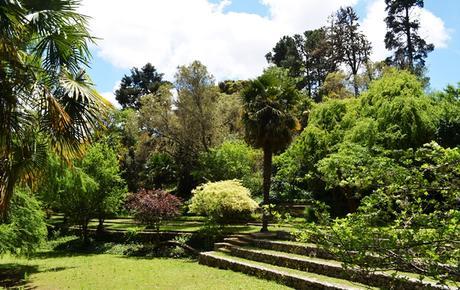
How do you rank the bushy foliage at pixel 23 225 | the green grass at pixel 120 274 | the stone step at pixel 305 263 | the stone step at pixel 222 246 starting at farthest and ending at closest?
the stone step at pixel 222 246 < the bushy foliage at pixel 23 225 < the green grass at pixel 120 274 < the stone step at pixel 305 263

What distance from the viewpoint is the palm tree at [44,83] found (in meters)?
6.78

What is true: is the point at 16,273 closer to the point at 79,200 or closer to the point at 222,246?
the point at 79,200

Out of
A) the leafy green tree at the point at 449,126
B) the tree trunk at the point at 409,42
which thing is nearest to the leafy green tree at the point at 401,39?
the tree trunk at the point at 409,42

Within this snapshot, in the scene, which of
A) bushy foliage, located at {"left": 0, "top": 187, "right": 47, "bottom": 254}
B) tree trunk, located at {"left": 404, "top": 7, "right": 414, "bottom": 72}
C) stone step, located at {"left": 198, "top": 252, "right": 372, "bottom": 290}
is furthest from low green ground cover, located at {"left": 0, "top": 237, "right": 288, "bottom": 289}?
tree trunk, located at {"left": 404, "top": 7, "right": 414, "bottom": 72}

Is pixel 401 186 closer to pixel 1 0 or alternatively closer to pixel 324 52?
pixel 1 0

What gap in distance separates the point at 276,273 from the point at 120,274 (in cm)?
615

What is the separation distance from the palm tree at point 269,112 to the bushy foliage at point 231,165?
7.66m

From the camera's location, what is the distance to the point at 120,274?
1455 cm

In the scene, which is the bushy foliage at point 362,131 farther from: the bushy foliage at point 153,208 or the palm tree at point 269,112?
the bushy foliage at point 153,208

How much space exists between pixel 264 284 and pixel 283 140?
738 centimetres

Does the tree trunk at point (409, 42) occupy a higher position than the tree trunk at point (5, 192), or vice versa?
the tree trunk at point (409, 42)

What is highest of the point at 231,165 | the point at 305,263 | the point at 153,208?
the point at 231,165

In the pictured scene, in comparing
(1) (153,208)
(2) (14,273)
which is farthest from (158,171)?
(2) (14,273)

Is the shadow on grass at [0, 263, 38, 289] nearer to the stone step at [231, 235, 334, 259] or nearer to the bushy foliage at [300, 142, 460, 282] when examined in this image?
the stone step at [231, 235, 334, 259]
